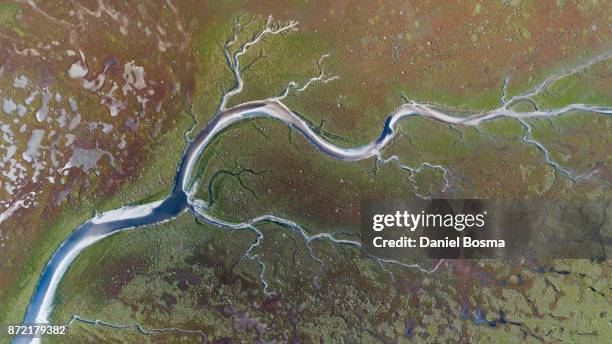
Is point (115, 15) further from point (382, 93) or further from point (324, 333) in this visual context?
point (324, 333)

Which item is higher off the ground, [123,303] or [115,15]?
[115,15]

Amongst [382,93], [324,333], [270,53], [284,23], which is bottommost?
[324,333]

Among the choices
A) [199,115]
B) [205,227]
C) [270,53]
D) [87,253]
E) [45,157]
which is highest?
[270,53]

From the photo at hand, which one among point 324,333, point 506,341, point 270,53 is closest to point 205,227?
point 324,333

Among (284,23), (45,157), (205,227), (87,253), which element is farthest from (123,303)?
(284,23)

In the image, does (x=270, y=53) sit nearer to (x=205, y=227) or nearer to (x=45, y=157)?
(x=205, y=227)

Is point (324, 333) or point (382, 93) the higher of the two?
point (382, 93)
